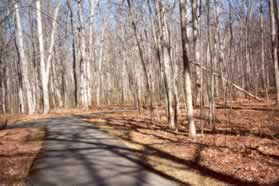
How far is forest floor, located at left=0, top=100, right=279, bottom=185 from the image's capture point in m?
6.84

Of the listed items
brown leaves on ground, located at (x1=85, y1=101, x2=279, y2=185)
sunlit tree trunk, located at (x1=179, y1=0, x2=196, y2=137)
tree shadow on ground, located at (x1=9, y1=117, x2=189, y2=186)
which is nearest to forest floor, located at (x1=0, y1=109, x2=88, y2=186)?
tree shadow on ground, located at (x1=9, y1=117, x2=189, y2=186)

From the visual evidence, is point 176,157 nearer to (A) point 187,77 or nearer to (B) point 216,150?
(B) point 216,150

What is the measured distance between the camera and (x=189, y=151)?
8852mm

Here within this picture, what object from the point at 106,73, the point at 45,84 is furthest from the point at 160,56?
the point at 106,73

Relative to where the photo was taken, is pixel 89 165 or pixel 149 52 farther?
pixel 149 52

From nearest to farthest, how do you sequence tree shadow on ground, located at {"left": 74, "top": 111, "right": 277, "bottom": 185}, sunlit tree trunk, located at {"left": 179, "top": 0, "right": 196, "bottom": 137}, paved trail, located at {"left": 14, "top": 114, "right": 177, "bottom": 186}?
paved trail, located at {"left": 14, "top": 114, "right": 177, "bottom": 186}, tree shadow on ground, located at {"left": 74, "top": 111, "right": 277, "bottom": 185}, sunlit tree trunk, located at {"left": 179, "top": 0, "right": 196, "bottom": 137}

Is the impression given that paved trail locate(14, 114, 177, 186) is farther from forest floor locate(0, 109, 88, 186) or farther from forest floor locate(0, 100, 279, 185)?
forest floor locate(0, 100, 279, 185)

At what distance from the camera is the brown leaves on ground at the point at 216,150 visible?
675 cm

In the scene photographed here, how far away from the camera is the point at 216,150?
28.9 feet

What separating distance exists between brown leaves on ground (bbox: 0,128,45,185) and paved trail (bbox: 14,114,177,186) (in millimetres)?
273

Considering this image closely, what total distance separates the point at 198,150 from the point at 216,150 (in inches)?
21.0

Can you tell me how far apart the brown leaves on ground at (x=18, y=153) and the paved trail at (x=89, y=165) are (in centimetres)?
27

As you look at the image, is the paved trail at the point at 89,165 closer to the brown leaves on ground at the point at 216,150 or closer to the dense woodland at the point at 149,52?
the brown leaves on ground at the point at 216,150

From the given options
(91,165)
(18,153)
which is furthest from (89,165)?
(18,153)
